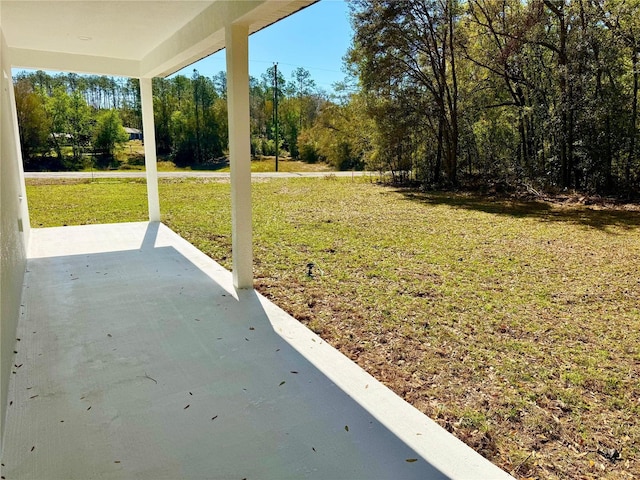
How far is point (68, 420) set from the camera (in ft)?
6.48

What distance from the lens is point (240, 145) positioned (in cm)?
366

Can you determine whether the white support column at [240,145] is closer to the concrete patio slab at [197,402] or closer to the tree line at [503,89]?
the concrete patio slab at [197,402]

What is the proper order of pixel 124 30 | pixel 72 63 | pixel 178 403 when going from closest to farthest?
1. pixel 178 403
2. pixel 124 30
3. pixel 72 63

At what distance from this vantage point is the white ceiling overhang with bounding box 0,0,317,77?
3.41m

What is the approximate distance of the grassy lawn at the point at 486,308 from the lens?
81.4 inches

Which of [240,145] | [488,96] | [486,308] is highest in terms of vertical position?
[488,96]

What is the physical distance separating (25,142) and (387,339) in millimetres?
19253

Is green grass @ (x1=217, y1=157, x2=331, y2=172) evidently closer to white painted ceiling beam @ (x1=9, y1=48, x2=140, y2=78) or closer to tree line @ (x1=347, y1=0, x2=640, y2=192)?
tree line @ (x1=347, y1=0, x2=640, y2=192)

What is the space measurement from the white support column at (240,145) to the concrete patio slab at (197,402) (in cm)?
46

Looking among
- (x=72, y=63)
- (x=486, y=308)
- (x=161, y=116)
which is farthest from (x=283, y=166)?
(x=486, y=308)

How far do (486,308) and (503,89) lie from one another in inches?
408

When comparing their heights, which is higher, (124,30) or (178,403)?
(124,30)

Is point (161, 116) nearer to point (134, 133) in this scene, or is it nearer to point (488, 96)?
point (134, 133)

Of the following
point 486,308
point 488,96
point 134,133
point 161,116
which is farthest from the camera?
point 161,116
